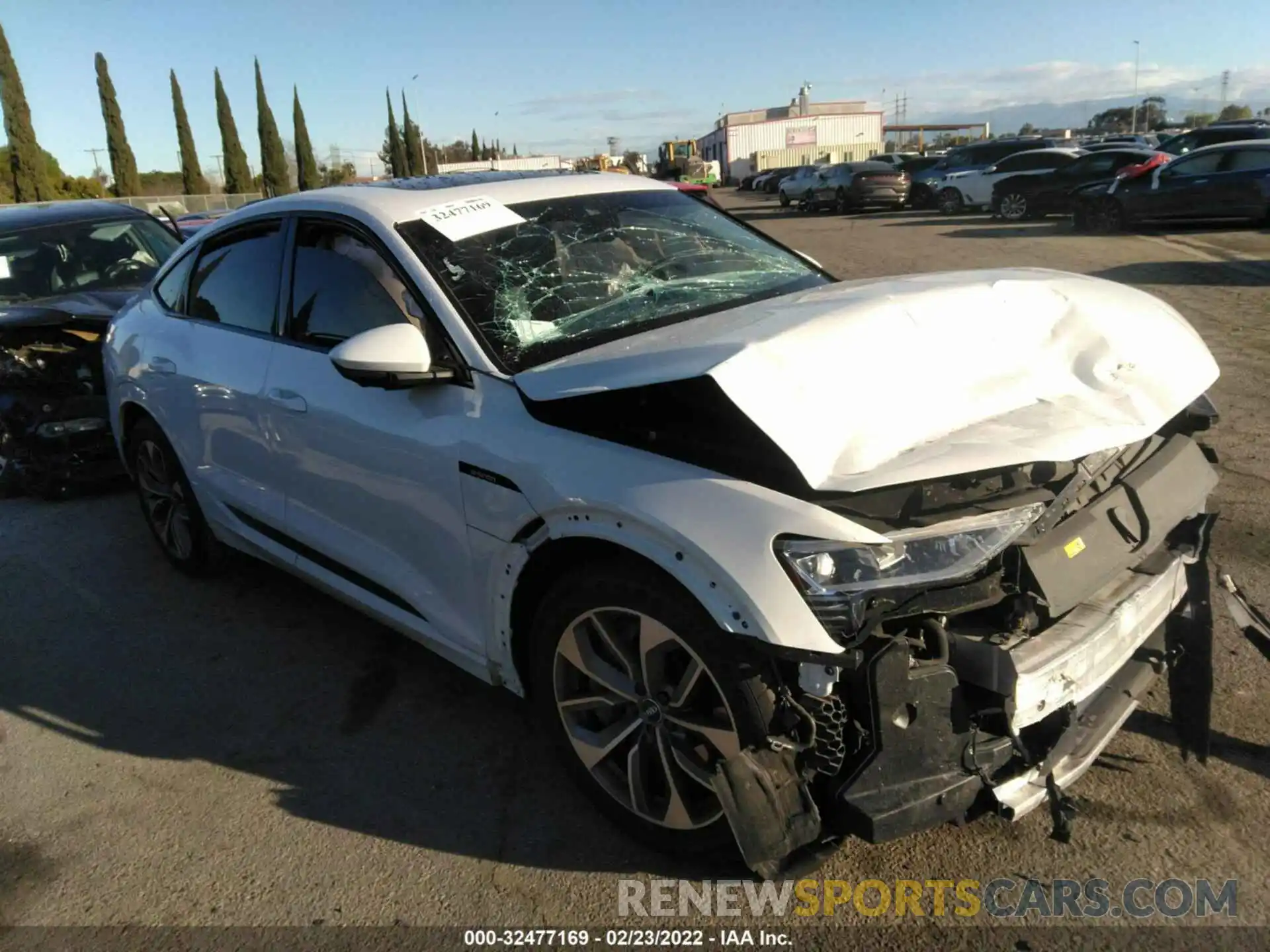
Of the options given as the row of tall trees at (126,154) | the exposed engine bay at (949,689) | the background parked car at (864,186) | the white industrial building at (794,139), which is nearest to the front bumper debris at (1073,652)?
the exposed engine bay at (949,689)

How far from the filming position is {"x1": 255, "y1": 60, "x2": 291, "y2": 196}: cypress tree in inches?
2224

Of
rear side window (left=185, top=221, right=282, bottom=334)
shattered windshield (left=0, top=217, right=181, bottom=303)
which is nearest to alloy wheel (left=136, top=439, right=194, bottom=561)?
rear side window (left=185, top=221, right=282, bottom=334)

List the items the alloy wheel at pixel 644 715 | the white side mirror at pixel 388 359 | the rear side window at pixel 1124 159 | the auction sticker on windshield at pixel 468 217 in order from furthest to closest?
the rear side window at pixel 1124 159 < the auction sticker on windshield at pixel 468 217 < the white side mirror at pixel 388 359 < the alloy wheel at pixel 644 715

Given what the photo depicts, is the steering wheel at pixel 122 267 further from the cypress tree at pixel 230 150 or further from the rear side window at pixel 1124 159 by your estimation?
the cypress tree at pixel 230 150

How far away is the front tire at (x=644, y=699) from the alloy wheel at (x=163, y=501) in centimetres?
274

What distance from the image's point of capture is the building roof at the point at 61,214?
24.0 feet

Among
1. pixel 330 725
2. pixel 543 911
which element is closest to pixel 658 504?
pixel 543 911

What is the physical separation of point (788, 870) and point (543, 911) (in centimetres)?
70

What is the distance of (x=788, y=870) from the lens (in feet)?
7.54

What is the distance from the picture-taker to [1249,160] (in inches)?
649

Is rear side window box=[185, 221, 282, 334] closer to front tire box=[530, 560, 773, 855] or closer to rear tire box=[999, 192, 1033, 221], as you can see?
front tire box=[530, 560, 773, 855]

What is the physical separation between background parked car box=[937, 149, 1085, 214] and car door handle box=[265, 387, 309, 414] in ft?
70.8

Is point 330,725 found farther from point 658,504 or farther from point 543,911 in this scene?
point 658,504

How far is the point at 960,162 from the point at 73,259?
81.0 feet
